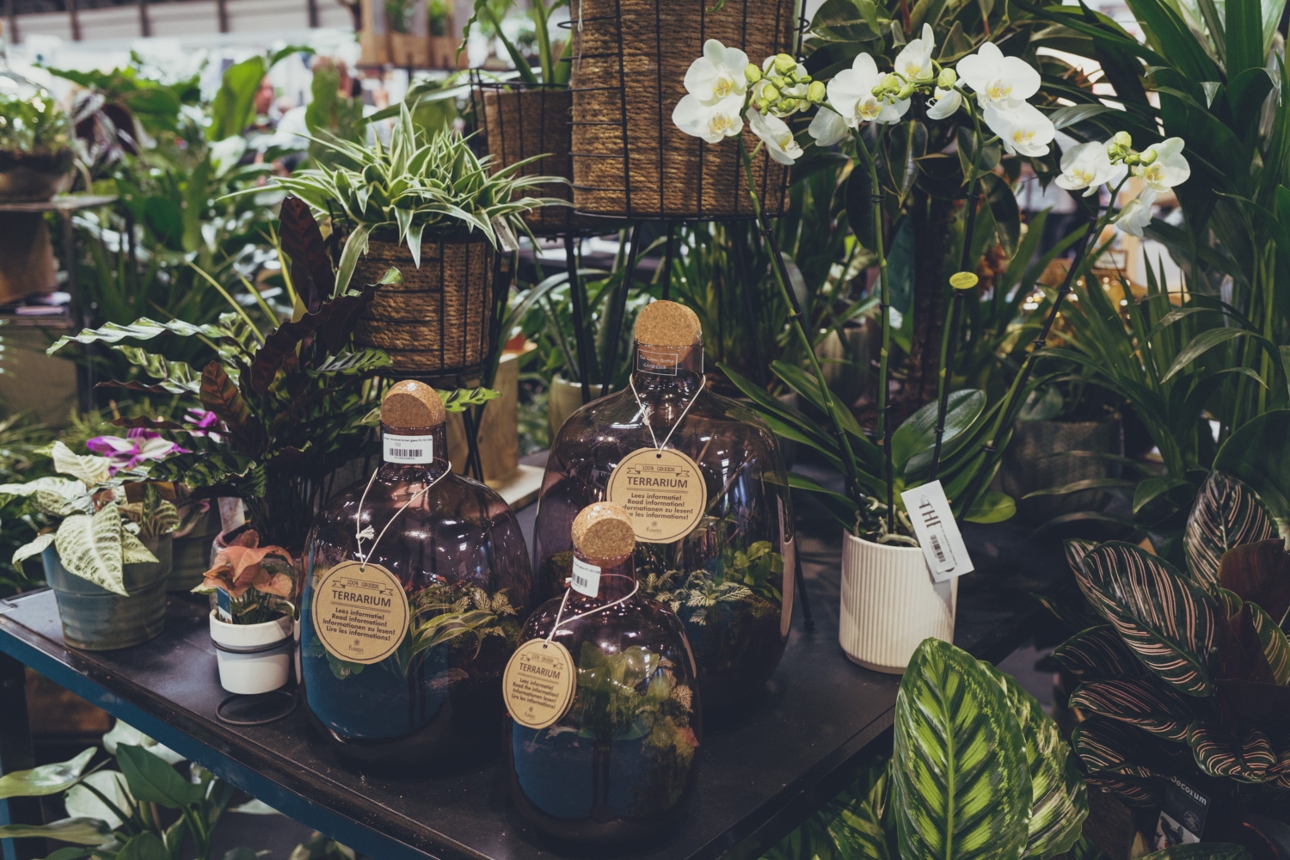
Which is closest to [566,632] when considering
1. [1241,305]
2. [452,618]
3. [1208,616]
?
[452,618]

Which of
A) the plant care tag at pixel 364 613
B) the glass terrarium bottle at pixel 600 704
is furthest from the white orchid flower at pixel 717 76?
the plant care tag at pixel 364 613

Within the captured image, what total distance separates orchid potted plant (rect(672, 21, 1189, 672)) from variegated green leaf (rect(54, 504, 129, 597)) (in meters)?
0.76

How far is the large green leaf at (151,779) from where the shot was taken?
136 cm

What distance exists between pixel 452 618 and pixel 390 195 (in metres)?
0.52

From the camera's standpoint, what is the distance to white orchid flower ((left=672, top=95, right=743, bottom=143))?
1.04 meters

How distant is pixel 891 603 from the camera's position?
47.4 inches

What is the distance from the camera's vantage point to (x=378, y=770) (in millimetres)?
999

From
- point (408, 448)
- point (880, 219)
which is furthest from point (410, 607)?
point (880, 219)

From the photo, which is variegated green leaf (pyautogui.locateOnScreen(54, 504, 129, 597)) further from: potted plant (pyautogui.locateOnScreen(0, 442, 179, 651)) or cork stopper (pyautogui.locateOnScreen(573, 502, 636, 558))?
cork stopper (pyautogui.locateOnScreen(573, 502, 636, 558))

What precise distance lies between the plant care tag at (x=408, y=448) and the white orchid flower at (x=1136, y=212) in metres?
0.80

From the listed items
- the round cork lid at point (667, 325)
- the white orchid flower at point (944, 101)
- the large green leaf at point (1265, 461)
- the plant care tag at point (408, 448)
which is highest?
the white orchid flower at point (944, 101)

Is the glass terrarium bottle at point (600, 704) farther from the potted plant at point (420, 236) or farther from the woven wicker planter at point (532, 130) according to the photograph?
the woven wicker planter at point (532, 130)

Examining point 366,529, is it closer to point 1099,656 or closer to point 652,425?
point 652,425

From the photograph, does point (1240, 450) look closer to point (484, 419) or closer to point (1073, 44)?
point (1073, 44)
